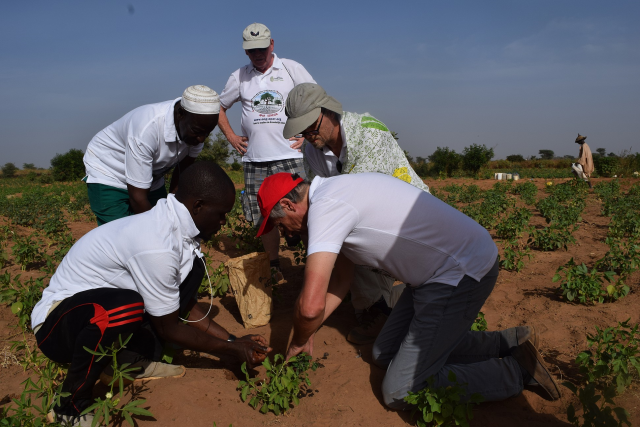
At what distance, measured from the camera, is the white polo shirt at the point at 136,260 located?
2105 millimetres

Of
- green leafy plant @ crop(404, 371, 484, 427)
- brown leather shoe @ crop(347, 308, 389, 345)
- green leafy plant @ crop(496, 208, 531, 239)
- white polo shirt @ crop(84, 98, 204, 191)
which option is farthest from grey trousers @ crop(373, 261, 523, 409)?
green leafy plant @ crop(496, 208, 531, 239)

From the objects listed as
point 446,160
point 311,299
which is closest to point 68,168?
point 446,160

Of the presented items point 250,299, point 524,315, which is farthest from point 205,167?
point 524,315

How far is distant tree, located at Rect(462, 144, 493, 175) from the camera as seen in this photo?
22.2 metres

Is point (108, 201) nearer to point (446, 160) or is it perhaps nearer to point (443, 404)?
point (443, 404)

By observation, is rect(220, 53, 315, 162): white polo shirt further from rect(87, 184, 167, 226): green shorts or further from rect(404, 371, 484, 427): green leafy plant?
rect(404, 371, 484, 427): green leafy plant

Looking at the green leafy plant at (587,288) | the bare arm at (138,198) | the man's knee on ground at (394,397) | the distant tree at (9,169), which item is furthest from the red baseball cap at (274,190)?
the distant tree at (9,169)

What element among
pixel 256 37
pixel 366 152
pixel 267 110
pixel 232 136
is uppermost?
pixel 256 37

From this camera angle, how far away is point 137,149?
3.04 metres

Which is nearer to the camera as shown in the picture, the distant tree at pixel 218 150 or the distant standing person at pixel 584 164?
the distant standing person at pixel 584 164

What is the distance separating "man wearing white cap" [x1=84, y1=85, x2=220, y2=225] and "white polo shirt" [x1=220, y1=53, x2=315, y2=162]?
777mm

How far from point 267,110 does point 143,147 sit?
1.33 metres

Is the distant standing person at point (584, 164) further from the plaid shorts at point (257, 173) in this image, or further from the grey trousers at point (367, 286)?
the grey trousers at point (367, 286)

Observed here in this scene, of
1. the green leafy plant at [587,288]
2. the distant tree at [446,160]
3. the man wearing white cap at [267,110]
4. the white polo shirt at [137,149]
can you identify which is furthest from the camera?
the distant tree at [446,160]
